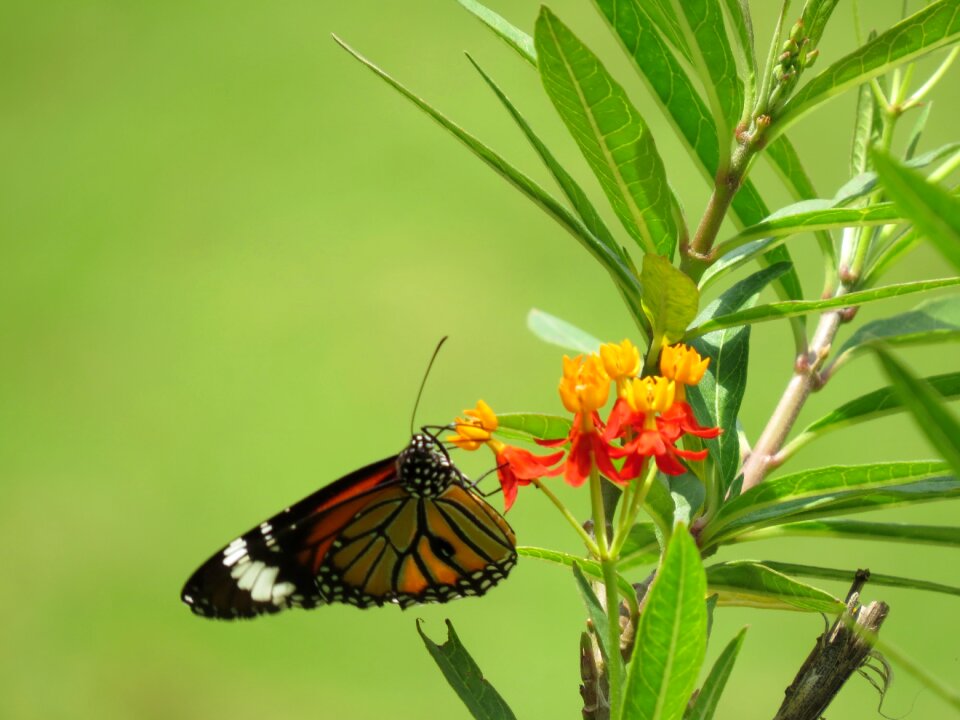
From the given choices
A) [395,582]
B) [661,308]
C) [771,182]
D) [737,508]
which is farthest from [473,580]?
[771,182]

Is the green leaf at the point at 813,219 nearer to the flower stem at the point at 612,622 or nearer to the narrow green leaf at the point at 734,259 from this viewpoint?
the narrow green leaf at the point at 734,259

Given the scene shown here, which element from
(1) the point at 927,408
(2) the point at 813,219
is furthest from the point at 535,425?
(1) the point at 927,408

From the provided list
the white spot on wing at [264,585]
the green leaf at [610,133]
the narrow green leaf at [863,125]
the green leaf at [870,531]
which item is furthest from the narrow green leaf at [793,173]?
the white spot on wing at [264,585]

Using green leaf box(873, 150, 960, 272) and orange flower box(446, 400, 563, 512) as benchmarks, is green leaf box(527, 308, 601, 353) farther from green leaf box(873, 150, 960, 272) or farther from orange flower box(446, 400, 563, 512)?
green leaf box(873, 150, 960, 272)

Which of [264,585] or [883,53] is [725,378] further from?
[264,585]

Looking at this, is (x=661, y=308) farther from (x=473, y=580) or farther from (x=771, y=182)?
(x=771, y=182)

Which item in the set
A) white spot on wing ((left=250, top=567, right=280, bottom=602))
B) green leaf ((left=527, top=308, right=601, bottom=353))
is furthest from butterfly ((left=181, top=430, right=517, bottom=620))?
green leaf ((left=527, top=308, right=601, bottom=353))
